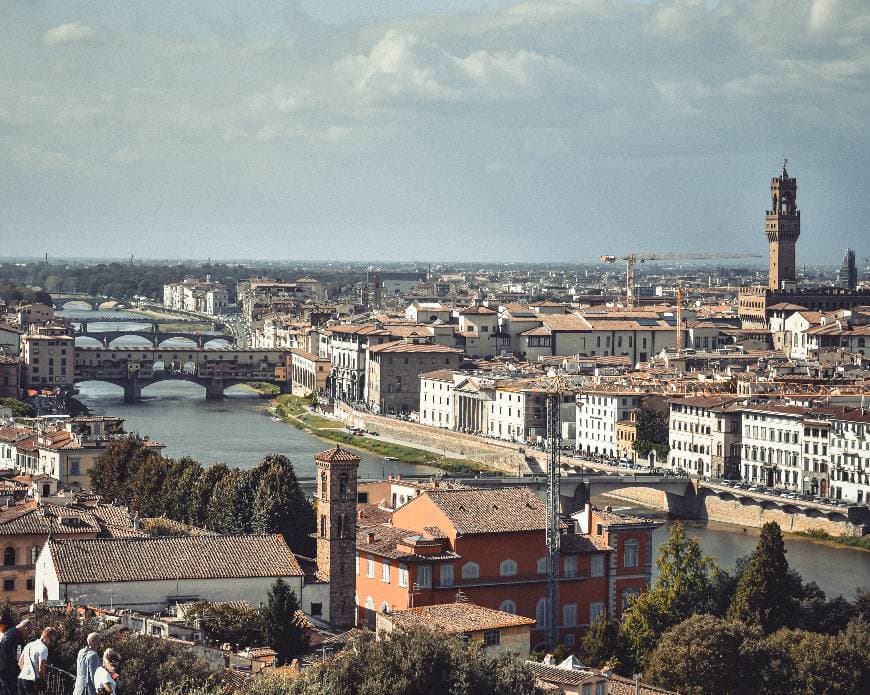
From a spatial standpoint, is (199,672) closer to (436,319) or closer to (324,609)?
(324,609)

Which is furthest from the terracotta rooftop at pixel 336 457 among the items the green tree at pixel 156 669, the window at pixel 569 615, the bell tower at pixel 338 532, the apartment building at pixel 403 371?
the apartment building at pixel 403 371

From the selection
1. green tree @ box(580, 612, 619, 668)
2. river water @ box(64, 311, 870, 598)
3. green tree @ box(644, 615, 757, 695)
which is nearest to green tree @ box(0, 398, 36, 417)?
river water @ box(64, 311, 870, 598)

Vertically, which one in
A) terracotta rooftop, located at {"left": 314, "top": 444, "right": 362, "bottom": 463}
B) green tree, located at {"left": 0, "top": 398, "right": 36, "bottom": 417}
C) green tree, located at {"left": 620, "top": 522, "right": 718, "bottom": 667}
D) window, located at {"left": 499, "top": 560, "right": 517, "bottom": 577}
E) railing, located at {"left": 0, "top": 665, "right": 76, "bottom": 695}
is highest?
terracotta rooftop, located at {"left": 314, "top": 444, "right": 362, "bottom": 463}

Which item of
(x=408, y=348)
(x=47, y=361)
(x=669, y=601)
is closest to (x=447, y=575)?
(x=669, y=601)

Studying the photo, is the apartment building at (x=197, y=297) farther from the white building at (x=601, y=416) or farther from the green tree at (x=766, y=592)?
the green tree at (x=766, y=592)

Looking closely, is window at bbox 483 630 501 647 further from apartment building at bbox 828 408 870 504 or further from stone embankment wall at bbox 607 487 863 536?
apartment building at bbox 828 408 870 504

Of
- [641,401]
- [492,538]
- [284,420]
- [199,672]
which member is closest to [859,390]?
[641,401]

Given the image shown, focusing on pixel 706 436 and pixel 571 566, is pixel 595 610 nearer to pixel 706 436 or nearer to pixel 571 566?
pixel 571 566
